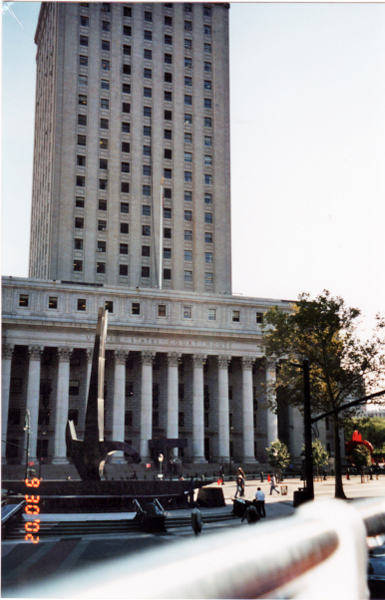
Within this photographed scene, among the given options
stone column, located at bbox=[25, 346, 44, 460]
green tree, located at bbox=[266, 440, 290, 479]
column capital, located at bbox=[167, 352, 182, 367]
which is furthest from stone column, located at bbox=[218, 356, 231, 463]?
stone column, located at bbox=[25, 346, 44, 460]

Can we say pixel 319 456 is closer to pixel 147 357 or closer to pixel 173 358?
pixel 147 357

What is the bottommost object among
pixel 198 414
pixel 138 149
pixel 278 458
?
pixel 278 458

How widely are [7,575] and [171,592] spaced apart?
1055 centimetres

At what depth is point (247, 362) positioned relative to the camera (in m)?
62.9

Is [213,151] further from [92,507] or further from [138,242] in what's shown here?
[92,507]

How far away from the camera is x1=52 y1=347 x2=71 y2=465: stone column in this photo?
55.4m

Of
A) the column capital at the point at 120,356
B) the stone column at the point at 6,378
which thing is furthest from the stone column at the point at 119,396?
the stone column at the point at 6,378

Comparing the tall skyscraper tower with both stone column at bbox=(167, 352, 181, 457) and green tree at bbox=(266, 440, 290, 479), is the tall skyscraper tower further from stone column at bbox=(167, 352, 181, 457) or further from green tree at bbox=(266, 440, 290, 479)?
green tree at bbox=(266, 440, 290, 479)

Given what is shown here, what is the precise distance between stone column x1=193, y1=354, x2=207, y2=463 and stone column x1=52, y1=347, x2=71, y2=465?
43.3 feet

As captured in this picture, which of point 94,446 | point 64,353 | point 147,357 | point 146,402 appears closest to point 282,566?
point 94,446

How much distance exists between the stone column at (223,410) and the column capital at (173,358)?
487cm

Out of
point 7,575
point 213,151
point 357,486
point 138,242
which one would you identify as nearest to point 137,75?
point 213,151

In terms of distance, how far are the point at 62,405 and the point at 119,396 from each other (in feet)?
19.4

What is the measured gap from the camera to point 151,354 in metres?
59.3
